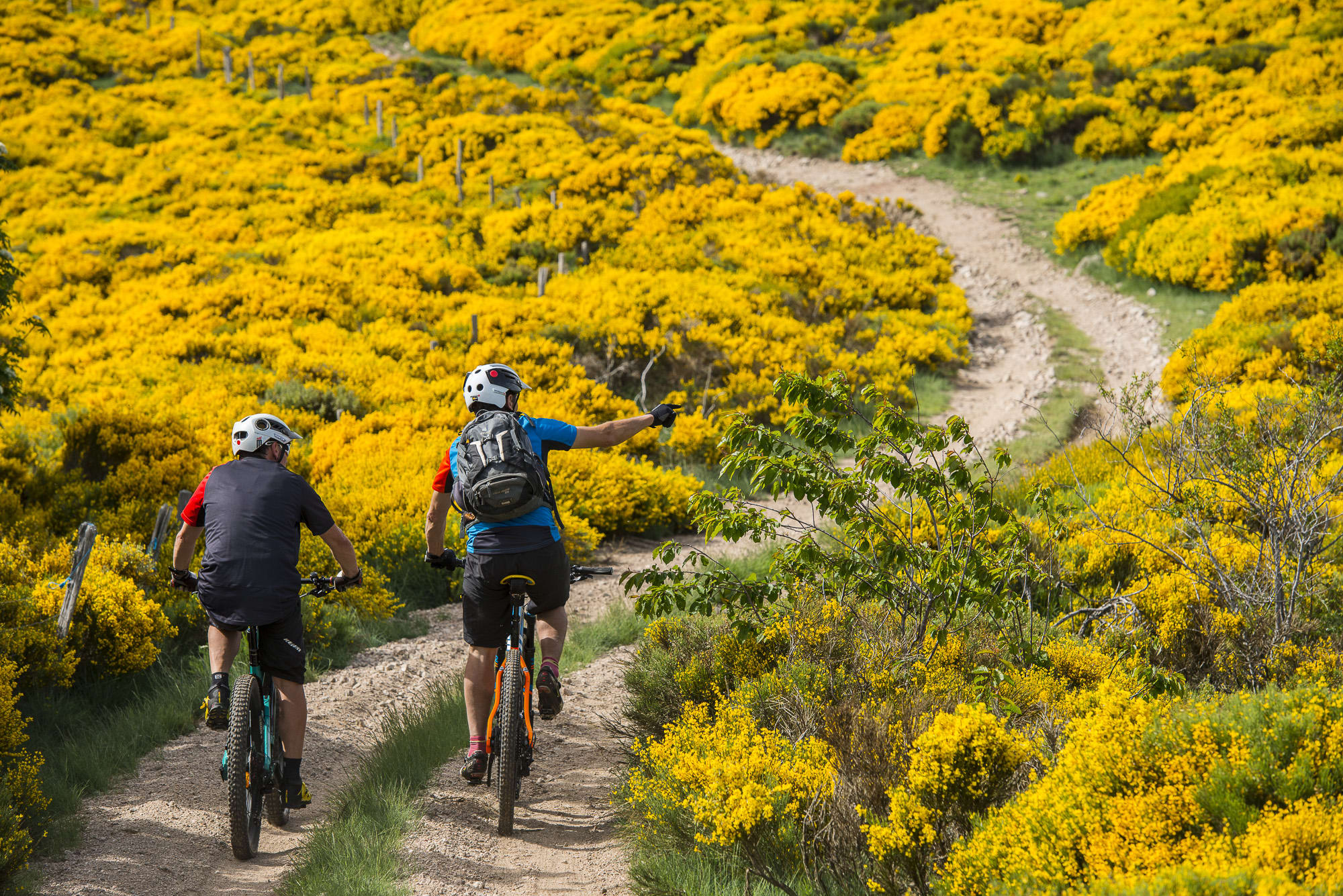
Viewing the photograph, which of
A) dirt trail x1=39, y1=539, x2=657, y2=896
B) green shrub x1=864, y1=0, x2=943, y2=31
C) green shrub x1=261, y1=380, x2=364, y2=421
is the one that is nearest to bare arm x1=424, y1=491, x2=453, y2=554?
dirt trail x1=39, y1=539, x2=657, y2=896

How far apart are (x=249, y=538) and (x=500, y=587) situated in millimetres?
1217

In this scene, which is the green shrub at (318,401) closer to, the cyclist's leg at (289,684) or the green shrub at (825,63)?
the cyclist's leg at (289,684)

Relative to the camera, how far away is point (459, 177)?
2320 centimetres

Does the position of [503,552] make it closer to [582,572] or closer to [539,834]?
[582,572]

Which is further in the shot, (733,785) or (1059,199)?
(1059,199)

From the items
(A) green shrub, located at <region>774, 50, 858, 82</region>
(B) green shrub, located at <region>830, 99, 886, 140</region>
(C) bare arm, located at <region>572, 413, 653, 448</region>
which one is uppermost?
(A) green shrub, located at <region>774, 50, 858, 82</region>

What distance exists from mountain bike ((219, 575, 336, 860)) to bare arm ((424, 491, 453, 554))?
21.8 inches

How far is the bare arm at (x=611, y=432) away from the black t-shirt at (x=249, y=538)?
1318mm

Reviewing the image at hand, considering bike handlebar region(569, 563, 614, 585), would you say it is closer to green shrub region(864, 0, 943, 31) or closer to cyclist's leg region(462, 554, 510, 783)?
cyclist's leg region(462, 554, 510, 783)

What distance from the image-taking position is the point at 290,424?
1169 centimetres

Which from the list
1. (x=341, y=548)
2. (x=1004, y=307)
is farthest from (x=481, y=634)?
(x=1004, y=307)

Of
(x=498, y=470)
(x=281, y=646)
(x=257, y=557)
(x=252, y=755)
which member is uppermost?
(x=498, y=470)

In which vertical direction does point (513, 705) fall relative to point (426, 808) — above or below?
above

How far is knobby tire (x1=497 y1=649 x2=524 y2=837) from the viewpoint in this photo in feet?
13.8
